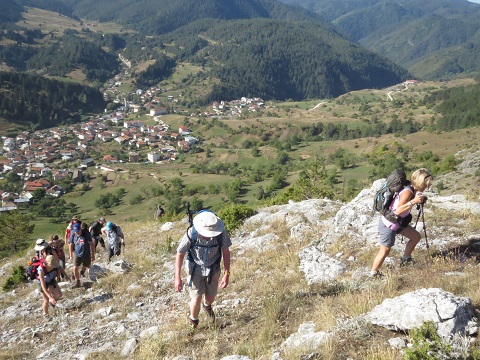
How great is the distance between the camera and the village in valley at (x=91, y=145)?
84750 millimetres

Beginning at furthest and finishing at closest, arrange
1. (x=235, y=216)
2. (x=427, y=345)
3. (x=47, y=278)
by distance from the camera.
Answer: (x=235, y=216)
(x=47, y=278)
(x=427, y=345)

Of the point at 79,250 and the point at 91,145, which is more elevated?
the point at 79,250

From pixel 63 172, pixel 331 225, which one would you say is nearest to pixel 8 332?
pixel 331 225

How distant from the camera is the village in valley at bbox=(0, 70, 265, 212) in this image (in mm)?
84750

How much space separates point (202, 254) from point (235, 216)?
8.16 m

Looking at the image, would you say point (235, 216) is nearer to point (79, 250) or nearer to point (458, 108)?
point (79, 250)

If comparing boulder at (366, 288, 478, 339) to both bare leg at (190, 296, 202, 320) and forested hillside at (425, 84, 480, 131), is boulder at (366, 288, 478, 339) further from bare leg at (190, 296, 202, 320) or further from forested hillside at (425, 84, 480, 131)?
forested hillside at (425, 84, 480, 131)

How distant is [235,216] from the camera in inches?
505

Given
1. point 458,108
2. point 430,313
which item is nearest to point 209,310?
point 430,313

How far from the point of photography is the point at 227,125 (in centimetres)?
12119

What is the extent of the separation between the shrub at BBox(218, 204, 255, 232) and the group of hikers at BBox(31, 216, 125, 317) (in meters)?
3.58

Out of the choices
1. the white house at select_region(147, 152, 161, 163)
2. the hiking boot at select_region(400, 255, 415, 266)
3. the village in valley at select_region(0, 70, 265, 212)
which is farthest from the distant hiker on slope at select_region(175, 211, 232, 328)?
the white house at select_region(147, 152, 161, 163)

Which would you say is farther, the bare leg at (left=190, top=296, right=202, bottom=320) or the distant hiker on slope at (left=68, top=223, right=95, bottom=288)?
the distant hiker on slope at (left=68, top=223, right=95, bottom=288)

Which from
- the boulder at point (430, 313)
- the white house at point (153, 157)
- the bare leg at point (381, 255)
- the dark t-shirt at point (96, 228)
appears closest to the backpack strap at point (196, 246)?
the boulder at point (430, 313)
